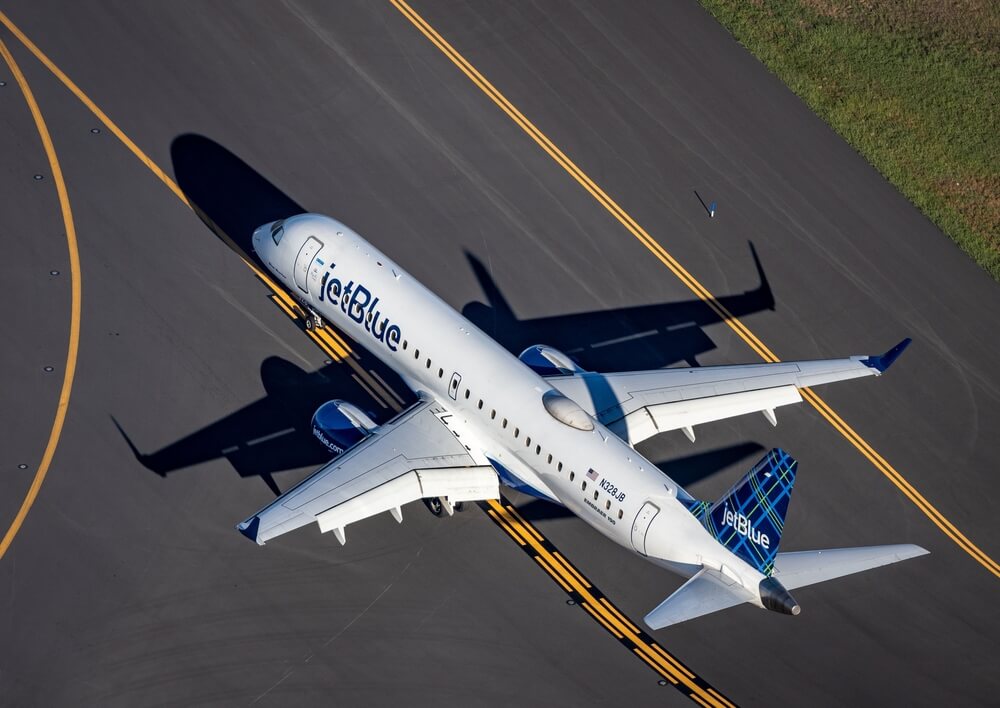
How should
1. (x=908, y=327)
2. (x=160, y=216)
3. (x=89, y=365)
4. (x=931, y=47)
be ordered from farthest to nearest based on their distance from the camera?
(x=931, y=47) → (x=908, y=327) → (x=160, y=216) → (x=89, y=365)

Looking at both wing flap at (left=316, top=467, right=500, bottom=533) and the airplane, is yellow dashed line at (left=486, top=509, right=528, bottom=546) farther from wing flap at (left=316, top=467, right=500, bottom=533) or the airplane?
wing flap at (left=316, top=467, right=500, bottom=533)

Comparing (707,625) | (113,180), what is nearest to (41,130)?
(113,180)

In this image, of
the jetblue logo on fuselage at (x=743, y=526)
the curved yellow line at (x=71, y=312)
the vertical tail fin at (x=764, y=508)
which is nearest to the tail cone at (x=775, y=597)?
the vertical tail fin at (x=764, y=508)

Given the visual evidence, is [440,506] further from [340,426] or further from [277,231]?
[277,231]

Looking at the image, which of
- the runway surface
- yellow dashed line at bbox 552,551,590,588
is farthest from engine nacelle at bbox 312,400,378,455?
yellow dashed line at bbox 552,551,590,588

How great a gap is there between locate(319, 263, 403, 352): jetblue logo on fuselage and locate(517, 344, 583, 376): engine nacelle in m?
6.51

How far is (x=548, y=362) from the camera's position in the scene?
4900 cm

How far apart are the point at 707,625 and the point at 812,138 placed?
27142 millimetres

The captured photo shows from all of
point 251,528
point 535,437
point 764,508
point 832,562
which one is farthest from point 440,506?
point 832,562

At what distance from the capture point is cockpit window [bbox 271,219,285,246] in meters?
48.3

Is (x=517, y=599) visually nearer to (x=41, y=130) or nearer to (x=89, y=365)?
(x=89, y=365)

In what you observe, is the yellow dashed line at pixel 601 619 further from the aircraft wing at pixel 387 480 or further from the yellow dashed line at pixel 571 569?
the aircraft wing at pixel 387 480

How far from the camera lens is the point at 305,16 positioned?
5797 centimetres

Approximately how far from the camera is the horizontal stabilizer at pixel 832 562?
129 feet
